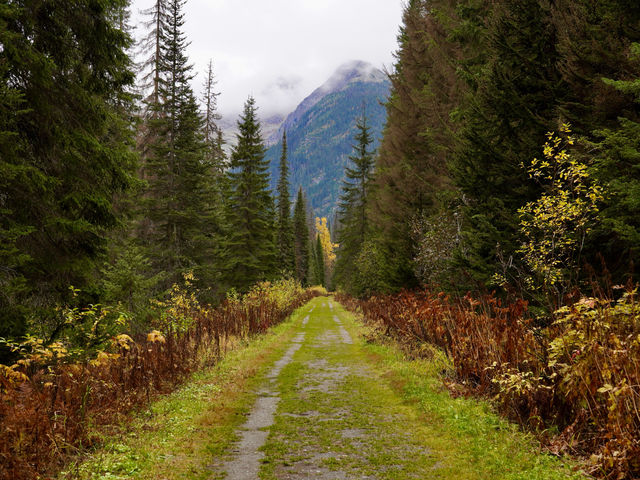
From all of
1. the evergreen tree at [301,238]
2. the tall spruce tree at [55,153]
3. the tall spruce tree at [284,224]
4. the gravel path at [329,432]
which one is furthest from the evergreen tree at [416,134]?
the evergreen tree at [301,238]

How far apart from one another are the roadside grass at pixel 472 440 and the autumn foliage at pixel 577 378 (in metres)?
0.25

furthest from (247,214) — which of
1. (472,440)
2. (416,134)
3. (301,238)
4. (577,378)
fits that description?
(301,238)

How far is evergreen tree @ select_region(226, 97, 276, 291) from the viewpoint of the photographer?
28.1m

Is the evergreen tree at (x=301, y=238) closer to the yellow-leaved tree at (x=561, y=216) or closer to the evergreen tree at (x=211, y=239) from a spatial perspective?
the evergreen tree at (x=211, y=239)

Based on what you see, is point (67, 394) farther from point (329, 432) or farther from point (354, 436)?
point (354, 436)

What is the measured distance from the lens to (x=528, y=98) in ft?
28.2

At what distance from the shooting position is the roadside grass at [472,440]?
4031mm

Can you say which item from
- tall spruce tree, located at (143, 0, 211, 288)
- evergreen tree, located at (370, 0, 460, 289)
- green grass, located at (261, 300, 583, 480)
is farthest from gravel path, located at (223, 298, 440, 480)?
tall spruce tree, located at (143, 0, 211, 288)

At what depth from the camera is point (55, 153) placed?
7.82m

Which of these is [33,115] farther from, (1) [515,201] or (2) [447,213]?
(2) [447,213]

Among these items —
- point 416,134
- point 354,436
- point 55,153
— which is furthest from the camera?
point 416,134

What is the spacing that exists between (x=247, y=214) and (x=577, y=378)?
26.1m

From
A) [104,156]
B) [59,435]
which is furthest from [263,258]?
[59,435]

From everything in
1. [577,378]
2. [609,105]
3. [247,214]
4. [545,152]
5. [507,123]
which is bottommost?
[577,378]
